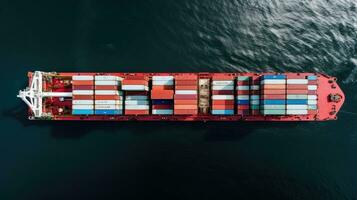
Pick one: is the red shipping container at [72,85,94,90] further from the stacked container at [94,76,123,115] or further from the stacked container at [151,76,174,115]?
the stacked container at [151,76,174,115]

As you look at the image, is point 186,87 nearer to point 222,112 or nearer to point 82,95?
point 222,112

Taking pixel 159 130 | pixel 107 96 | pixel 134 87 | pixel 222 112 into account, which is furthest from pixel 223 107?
pixel 107 96

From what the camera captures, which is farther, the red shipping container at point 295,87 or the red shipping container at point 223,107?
the red shipping container at point 223,107

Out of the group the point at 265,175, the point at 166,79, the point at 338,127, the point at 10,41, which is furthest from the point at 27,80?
the point at 338,127

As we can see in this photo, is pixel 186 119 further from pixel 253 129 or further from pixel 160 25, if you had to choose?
pixel 160 25

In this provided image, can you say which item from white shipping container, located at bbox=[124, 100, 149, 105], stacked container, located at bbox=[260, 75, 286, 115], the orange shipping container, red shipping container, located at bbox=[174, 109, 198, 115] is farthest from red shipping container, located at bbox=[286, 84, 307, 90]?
white shipping container, located at bbox=[124, 100, 149, 105]

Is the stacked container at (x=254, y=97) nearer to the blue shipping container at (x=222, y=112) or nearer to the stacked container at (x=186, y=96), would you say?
the blue shipping container at (x=222, y=112)

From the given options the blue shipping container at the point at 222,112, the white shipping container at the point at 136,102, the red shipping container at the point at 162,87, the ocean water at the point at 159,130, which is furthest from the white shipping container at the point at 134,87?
the blue shipping container at the point at 222,112
